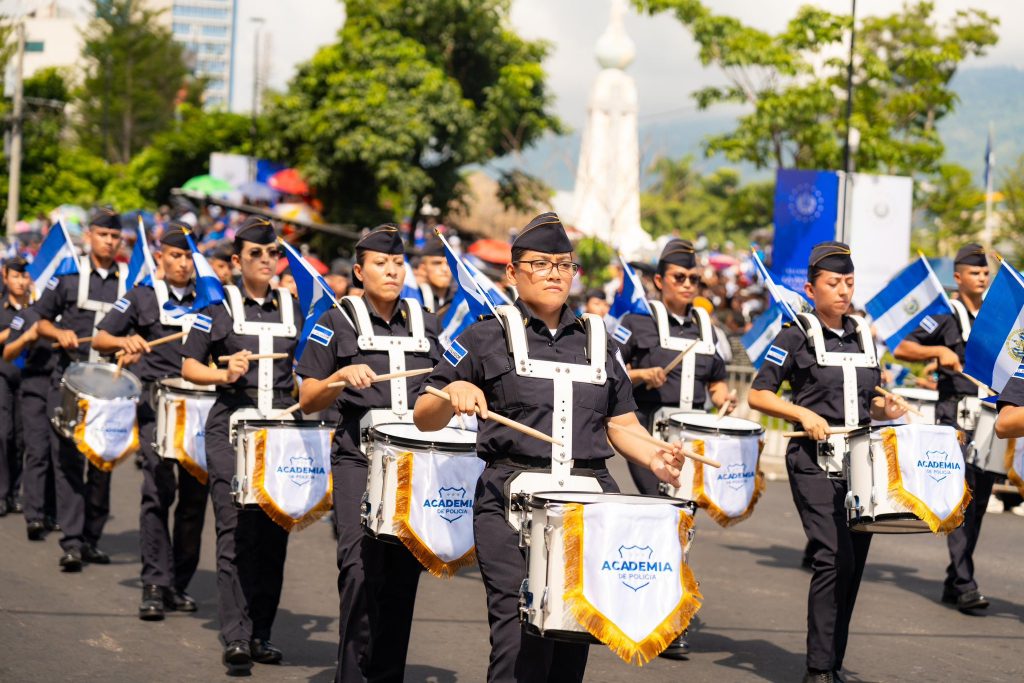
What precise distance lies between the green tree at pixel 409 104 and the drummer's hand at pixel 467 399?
30.1 m

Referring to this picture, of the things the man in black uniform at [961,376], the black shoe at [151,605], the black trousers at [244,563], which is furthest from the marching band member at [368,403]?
the man in black uniform at [961,376]

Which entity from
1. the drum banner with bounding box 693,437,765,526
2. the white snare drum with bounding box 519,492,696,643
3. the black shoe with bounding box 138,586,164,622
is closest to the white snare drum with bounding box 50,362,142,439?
the black shoe with bounding box 138,586,164,622

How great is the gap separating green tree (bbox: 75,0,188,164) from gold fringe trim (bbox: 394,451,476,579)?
77409mm

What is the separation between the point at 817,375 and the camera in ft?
25.2

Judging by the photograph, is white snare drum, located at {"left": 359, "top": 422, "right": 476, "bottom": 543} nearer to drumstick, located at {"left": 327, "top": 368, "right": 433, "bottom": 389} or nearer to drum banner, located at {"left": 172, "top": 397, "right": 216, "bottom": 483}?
drumstick, located at {"left": 327, "top": 368, "right": 433, "bottom": 389}

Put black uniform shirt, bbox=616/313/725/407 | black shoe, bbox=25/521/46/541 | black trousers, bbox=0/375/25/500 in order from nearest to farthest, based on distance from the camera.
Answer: black uniform shirt, bbox=616/313/725/407 → black shoe, bbox=25/521/46/541 → black trousers, bbox=0/375/25/500

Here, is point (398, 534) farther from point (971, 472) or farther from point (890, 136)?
point (890, 136)

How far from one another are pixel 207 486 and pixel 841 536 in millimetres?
4048

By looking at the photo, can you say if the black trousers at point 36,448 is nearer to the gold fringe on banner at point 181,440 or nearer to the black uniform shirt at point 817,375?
the gold fringe on banner at point 181,440

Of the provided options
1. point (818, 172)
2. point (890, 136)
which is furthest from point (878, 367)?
point (890, 136)

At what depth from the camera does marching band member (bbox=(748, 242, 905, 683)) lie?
738cm

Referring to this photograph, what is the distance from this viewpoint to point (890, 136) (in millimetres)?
28203

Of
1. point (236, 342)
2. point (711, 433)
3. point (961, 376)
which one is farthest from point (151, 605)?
point (961, 376)

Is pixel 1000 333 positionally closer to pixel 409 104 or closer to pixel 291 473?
pixel 291 473
